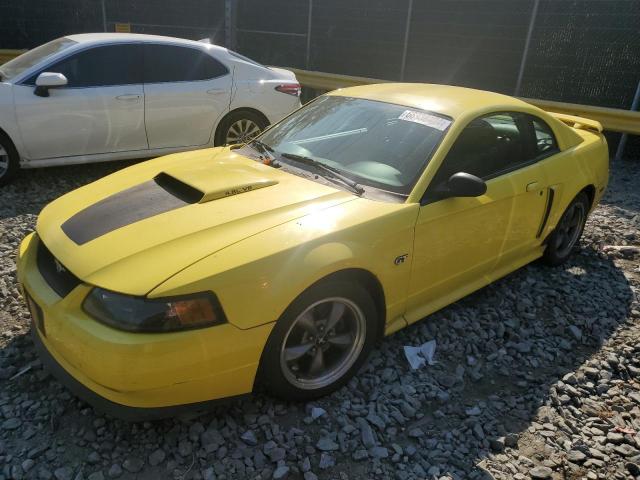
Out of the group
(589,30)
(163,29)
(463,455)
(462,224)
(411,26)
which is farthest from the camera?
(163,29)

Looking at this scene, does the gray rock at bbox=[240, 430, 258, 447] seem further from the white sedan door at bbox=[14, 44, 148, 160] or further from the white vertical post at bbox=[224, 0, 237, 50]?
the white vertical post at bbox=[224, 0, 237, 50]

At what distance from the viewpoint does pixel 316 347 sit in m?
2.82

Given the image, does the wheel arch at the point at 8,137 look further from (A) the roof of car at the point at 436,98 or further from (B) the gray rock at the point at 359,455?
(B) the gray rock at the point at 359,455

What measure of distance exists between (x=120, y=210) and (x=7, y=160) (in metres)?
3.42

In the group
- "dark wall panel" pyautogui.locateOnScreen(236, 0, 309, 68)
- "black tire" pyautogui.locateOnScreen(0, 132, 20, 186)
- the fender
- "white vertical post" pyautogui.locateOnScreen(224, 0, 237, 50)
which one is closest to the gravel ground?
the fender

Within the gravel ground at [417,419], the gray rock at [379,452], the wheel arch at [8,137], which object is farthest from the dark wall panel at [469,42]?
the gray rock at [379,452]

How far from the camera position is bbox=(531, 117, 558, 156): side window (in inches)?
156

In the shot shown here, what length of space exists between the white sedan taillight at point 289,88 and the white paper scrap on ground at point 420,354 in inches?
170

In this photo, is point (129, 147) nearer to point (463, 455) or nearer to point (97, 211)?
point (97, 211)

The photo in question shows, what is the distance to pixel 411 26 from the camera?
1034cm

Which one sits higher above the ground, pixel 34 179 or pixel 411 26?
pixel 411 26

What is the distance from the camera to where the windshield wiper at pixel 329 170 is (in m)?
3.02

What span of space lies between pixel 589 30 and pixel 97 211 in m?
8.41

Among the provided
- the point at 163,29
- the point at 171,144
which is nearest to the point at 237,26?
the point at 163,29
